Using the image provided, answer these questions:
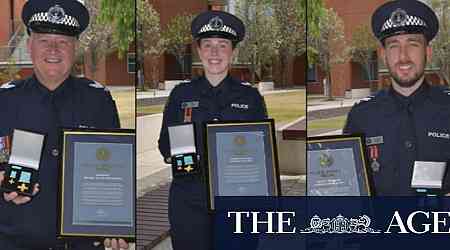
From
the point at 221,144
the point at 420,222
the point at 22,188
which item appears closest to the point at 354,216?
the point at 420,222

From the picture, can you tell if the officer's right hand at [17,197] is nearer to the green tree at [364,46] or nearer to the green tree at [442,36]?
the green tree at [364,46]

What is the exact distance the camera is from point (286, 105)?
2428mm

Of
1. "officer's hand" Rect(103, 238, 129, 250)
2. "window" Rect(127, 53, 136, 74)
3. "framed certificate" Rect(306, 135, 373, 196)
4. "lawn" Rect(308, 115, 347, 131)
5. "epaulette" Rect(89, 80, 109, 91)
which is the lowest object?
"officer's hand" Rect(103, 238, 129, 250)

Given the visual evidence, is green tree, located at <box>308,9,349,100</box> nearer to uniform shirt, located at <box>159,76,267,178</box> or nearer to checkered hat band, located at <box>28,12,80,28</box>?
uniform shirt, located at <box>159,76,267,178</box>

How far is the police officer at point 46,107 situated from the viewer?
2.40m

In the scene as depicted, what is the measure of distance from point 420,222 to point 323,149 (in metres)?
0.55

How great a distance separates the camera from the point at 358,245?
2.49 meters

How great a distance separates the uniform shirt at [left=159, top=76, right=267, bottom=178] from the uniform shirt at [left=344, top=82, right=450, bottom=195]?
17.9 inches

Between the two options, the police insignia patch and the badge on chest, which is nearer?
the police insignia patch

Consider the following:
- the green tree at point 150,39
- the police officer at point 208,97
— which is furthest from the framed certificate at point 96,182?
the green tree at point 150,39

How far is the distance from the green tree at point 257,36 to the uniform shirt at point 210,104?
9cm

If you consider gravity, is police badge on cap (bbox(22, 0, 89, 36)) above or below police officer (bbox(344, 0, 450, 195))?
above

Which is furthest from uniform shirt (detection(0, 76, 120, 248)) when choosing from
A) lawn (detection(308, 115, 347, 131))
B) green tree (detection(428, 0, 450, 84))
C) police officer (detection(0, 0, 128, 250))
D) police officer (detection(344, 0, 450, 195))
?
green tree (detection(428, 0, 450, 84))

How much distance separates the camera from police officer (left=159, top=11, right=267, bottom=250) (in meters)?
2.42
